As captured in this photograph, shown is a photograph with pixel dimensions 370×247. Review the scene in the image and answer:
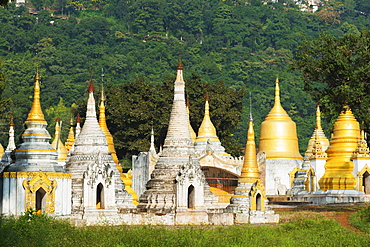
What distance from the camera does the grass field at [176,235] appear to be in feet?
94.7

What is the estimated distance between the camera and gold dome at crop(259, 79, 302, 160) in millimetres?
67125

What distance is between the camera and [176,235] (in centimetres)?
3105

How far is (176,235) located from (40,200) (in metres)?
6.61

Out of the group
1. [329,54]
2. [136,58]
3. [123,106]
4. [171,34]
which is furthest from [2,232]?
[171,34]

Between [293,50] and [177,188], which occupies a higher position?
[293,50]

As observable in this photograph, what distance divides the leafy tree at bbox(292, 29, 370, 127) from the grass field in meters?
8.10

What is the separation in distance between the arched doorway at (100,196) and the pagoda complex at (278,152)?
2477cm

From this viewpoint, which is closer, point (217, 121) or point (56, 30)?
point (217, 121)

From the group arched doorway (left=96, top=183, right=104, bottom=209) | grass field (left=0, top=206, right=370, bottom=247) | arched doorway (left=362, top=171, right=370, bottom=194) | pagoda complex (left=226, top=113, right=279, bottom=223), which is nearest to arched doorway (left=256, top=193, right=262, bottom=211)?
pagoda complex (left=226, top=113, right=279, bottom=223)

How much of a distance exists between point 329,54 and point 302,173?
13.1 metres

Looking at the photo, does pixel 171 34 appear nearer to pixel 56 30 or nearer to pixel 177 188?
pixel 56 30

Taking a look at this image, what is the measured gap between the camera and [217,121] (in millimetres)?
72750

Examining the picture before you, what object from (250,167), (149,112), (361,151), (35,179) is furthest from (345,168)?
(149,112)

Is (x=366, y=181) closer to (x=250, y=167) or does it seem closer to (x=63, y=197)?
(x=250, y=167)
